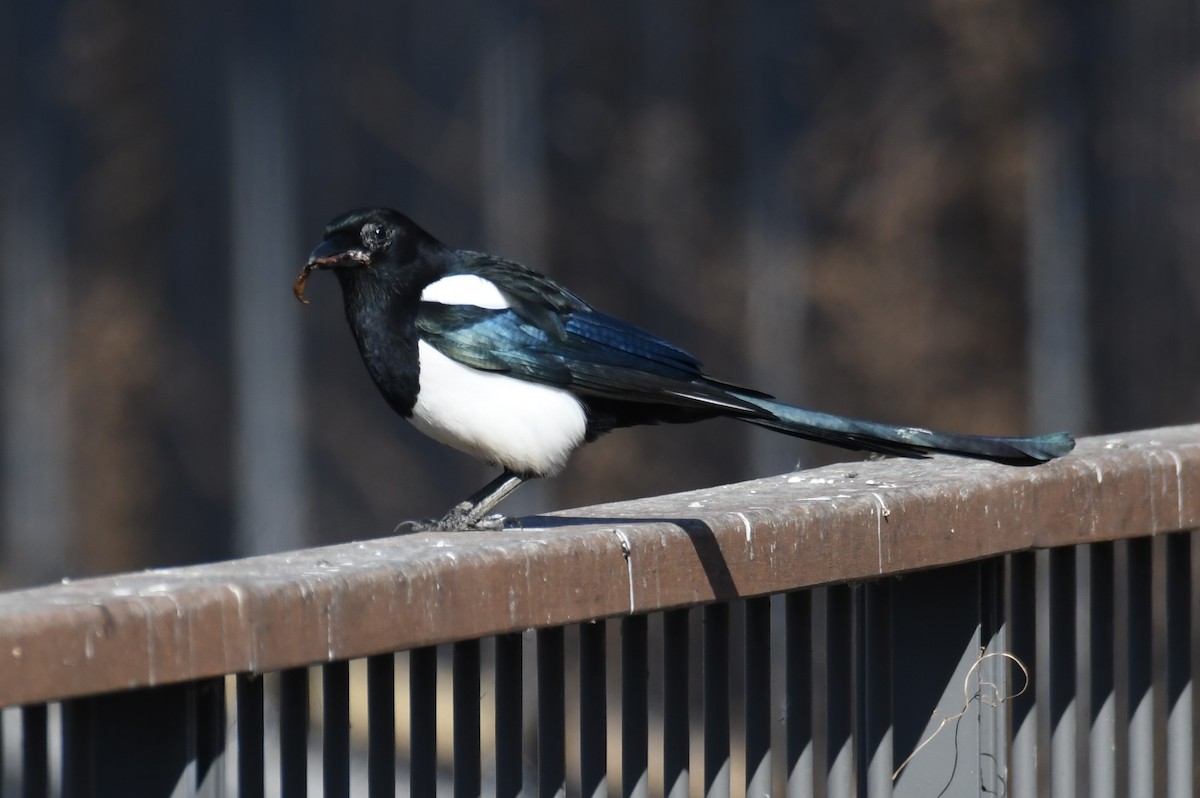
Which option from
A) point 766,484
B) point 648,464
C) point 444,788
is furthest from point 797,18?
point 766,484

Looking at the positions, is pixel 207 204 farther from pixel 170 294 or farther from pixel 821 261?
pixel 821 261

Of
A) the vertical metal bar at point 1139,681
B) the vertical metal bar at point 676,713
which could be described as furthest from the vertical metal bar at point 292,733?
the vertical metal bar at point 1139,681

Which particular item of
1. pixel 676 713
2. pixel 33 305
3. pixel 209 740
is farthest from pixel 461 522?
pixel 33 305

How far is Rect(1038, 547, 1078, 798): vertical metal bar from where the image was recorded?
2.30 metres

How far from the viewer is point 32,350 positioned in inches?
255

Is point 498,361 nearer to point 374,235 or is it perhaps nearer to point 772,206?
point 374,235

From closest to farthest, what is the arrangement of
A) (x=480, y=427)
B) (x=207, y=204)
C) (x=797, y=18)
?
1. (x=480, y=427)
2. (x=797, y=18)
3. (x=207, y=204)

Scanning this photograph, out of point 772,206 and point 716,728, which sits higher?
point 772,206

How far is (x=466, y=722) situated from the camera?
1.83 meters

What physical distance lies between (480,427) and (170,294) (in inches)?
143

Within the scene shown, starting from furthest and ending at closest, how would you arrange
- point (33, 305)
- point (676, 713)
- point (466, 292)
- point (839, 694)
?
point (33, 305) → point (466, 292) → point (839, 694) → point (676, 713)

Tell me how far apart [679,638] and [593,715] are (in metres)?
0.16

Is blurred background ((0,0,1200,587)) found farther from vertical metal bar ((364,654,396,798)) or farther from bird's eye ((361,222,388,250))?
vertical metal bar ((364,654,396,798))

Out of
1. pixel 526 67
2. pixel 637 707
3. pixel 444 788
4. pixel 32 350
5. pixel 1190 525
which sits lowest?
pixel 444 788
